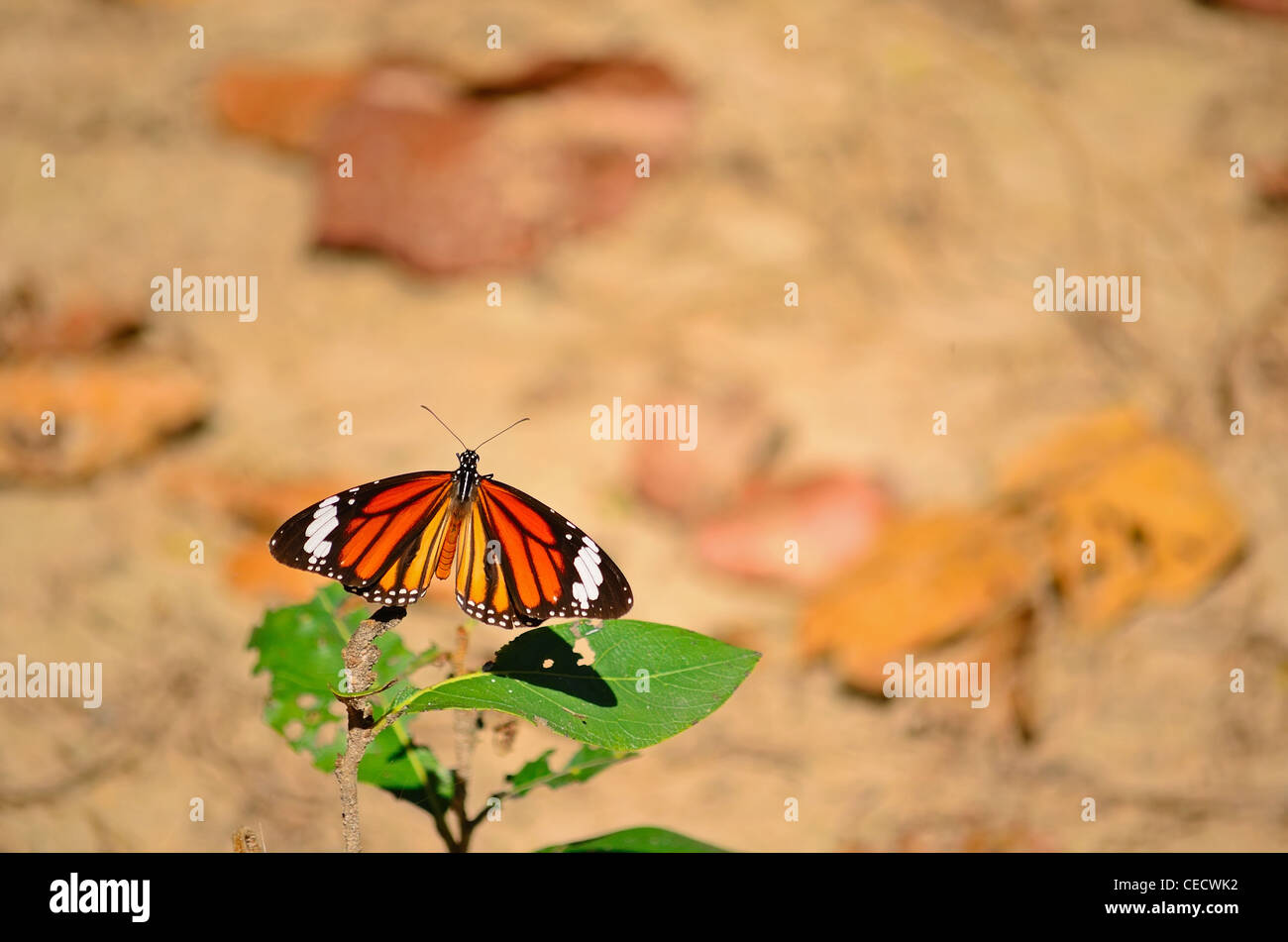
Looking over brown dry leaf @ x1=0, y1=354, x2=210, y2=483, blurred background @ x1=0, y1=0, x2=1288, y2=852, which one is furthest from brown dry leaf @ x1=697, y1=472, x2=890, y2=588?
brown dry leaf @ x1=0, y1=354, x2=210, y2=483

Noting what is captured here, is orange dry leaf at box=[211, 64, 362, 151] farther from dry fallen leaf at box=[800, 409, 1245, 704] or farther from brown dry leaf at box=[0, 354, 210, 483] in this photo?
dry fallen leaf at box=[800, 409, 1245, 704]

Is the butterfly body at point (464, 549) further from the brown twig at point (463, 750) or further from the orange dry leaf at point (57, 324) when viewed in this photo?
the orange dry leaf at point (57, 324)

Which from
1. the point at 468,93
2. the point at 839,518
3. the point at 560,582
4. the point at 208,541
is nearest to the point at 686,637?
the point at 560,582

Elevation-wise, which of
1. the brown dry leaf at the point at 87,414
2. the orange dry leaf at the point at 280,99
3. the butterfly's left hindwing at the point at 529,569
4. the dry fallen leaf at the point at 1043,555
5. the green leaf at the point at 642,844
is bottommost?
the green leaf at the point at 642,844

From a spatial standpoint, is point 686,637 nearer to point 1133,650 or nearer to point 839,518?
point 839,518

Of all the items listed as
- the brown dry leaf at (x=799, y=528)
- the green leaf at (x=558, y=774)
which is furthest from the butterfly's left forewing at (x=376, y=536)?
Result: the brown dry leaf at (x=799, y=528)

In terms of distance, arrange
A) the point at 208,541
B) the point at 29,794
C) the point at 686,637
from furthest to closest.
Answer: the point at 208,541 < the point at 29,794 < the point at 686,637
